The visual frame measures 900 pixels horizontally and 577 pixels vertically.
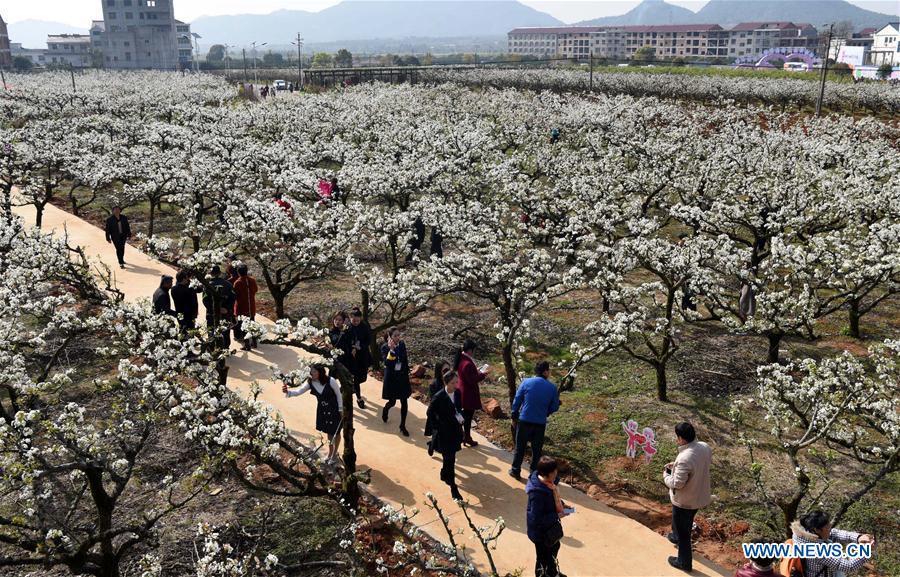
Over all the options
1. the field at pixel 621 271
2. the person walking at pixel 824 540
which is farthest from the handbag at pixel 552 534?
the person walking at pixel 824 540

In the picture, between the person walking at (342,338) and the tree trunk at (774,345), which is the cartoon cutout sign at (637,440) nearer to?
the tree trunk at (774,345)

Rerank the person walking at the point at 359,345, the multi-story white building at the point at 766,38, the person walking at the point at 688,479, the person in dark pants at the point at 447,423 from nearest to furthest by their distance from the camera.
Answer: the person walking at the point at 688,479 < the person in dark pants at the point at 447,423 < the person walking at the point at 359,345 < the multi-story white building at the point at 766,38

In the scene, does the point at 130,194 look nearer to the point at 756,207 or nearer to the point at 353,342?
the point at 353,342

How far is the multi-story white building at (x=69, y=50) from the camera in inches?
6270

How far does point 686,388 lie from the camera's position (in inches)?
536

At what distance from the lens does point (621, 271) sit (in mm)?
14867

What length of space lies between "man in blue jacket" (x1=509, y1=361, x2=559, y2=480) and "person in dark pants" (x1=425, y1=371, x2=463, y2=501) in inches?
36.8

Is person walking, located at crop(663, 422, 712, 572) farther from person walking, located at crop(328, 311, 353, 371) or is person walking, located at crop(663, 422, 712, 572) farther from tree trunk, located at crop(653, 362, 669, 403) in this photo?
person walking, located at crop(328, 311, 353, 371)

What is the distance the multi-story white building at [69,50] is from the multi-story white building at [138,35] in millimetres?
8020

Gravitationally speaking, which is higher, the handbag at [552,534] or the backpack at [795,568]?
the backpack at [795,568]

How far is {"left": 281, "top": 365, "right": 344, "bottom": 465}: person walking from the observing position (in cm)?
1015

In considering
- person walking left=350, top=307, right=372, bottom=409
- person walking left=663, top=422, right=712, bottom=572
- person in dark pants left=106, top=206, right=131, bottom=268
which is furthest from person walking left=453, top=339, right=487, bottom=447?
person in dark pants left=106, top=206, right=131, bottom=268

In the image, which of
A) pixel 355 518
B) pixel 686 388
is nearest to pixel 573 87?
pixel 686 388

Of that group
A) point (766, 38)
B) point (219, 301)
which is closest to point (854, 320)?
point (219, 301)
